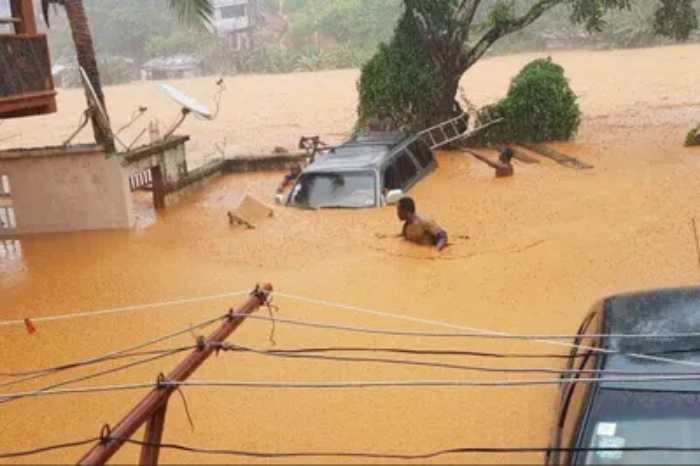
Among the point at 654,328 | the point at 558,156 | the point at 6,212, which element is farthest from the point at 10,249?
the point at 654,328

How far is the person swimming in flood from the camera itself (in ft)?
37.1

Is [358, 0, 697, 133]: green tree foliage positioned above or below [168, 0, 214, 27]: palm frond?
below

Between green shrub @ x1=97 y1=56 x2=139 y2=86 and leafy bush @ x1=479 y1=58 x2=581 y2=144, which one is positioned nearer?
leafy bush @ x1=479 y1=58 x2=581 y2=144

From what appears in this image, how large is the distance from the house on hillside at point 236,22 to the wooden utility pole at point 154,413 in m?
64.8

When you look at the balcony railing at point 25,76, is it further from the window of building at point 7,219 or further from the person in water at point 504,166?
the person in water at point 504,166

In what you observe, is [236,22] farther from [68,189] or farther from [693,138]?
[68,189]

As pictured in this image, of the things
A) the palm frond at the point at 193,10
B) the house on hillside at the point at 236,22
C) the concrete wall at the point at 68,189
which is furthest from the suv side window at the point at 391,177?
the house on hillside at the point at 236,22

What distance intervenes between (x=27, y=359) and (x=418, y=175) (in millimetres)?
8382

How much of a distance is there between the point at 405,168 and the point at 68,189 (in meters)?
5.93

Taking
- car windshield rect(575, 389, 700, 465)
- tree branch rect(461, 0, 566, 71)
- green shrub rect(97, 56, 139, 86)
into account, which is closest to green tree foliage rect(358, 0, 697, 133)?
tree branch rect(461, 0, 566, 71)

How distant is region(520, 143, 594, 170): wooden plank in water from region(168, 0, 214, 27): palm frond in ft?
26.0

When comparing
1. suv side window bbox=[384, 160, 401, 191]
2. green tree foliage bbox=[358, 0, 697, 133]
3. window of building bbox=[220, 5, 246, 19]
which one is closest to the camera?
suv side window bbox=[384, 160, 401, 191]

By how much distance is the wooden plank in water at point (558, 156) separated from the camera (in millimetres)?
16781

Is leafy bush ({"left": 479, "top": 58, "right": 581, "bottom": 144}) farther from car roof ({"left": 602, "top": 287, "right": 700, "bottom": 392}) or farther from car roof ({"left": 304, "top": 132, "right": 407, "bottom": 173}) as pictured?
car roof ({"left": 602, "top": 287, "right": 700, "bottom": 392})
